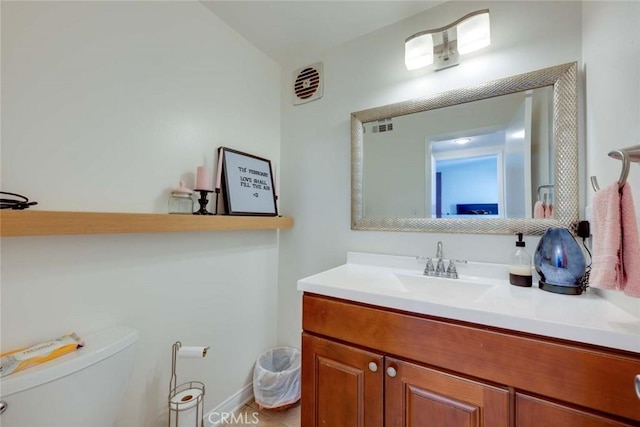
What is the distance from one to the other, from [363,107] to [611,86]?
102 centimetres

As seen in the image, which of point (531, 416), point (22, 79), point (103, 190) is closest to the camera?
point (531, 416)

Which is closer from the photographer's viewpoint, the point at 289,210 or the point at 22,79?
the point at 22,79

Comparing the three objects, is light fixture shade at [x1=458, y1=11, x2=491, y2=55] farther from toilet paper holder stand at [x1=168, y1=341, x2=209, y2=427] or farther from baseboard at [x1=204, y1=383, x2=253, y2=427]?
baseboard at [x1=204, y1=383, x2=253, y2=427]

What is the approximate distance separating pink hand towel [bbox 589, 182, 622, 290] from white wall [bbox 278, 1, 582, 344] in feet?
1.79

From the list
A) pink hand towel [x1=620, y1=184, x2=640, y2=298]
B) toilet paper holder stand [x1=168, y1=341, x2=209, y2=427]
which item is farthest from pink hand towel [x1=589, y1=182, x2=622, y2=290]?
toilet paper holder stand [x1=168, y1=341, x2=209, y2=427]

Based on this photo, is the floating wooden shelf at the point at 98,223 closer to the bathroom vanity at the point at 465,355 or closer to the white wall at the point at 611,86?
the bathroom vanity at the point at 465,355

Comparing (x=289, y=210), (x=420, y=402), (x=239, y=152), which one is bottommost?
(x=420, y=402)

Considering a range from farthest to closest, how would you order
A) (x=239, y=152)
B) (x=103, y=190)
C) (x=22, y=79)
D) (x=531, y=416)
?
(x=239, y=152) → (x=103, y=190) → (x=22, y=79) → (x=531, y=416)

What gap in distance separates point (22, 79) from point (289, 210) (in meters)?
1.31

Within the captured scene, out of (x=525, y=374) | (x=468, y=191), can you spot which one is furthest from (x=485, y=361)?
(x=468, y=191)

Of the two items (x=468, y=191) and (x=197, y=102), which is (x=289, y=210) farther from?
(x=468, y=191)

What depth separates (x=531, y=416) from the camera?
2.26 ft

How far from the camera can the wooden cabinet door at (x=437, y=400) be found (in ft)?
2.41

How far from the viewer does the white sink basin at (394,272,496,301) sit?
107 cm
